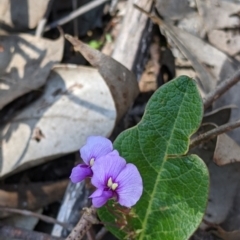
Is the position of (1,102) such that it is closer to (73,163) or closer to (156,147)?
(73,163)

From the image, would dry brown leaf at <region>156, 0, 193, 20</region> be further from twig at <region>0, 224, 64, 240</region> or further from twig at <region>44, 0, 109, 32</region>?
twig at <region>0, 224, 64, 240</region>

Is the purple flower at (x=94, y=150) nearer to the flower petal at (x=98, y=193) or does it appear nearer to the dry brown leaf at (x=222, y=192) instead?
the flower petal at (x=98, y=193)

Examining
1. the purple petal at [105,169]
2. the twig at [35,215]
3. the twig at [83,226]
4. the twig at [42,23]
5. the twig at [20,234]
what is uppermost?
the purple petal at [105,169]

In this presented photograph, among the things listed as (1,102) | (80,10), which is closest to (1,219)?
(1,102)

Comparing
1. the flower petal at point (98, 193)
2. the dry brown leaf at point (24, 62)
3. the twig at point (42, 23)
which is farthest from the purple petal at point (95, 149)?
the twig at point (42, 23)

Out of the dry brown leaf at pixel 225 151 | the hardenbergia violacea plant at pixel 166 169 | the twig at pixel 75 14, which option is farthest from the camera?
the twig at pixel 75 14

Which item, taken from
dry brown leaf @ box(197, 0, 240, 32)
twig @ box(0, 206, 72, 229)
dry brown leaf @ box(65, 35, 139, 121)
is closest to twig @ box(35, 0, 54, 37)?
dry brown leaf @ box(65, 35, 139, 121)

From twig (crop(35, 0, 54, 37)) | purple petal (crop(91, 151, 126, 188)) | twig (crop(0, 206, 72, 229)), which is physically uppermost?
purple petal (crop(91, 151, 126, 188))

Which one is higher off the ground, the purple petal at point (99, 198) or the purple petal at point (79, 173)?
the purple petal at point (79, 173)
